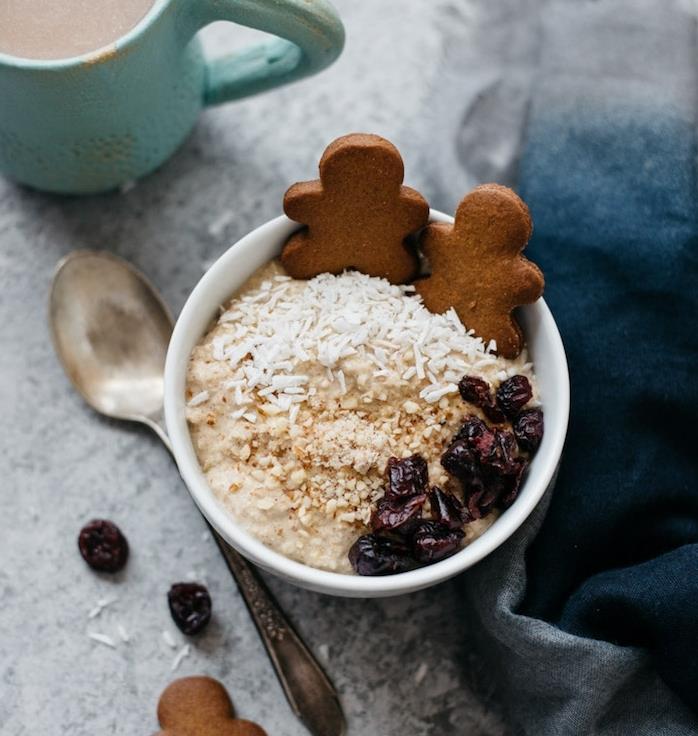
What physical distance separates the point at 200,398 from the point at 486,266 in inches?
16.1

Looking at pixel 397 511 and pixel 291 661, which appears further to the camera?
pixel 291 661

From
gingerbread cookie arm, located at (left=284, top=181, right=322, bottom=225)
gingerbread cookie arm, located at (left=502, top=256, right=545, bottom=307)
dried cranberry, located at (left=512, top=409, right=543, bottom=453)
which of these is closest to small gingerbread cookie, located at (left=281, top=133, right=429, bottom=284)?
gingerbread cookie arm, located at (left=284, top=181, right=322, bottom=225)

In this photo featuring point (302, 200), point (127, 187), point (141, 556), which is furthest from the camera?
point (127, 187)

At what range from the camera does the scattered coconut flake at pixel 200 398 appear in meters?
1.34

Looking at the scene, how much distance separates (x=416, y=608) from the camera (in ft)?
5.14

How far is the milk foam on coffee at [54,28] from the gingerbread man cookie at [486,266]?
51cm

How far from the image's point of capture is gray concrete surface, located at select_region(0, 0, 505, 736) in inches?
60.1

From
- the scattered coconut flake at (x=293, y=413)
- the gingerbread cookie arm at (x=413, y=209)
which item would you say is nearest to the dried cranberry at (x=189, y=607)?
the scattered coconut flake at (x=293, y=413)

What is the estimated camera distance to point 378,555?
4.15ft

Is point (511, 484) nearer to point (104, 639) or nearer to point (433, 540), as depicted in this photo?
point (433, 540)

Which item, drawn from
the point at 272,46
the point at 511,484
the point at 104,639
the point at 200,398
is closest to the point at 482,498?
the point at 511,484

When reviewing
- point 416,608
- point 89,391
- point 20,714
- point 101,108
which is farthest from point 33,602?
point 101,108

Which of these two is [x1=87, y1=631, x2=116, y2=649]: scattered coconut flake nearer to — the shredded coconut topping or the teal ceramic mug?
the shredded coconut topping

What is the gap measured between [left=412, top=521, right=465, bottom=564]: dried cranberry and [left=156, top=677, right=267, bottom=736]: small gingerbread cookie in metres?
0.42
